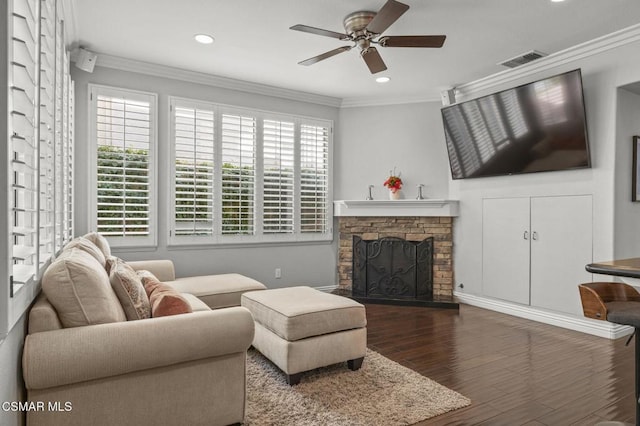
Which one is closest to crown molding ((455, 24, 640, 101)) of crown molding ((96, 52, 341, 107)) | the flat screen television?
the flat screen television

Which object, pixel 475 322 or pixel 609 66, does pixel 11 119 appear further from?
pixel 609 66

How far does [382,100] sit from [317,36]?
84.8 inches

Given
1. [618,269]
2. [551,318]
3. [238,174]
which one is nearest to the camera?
[618,269]

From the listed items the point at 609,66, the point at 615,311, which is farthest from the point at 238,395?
the point at 609,66

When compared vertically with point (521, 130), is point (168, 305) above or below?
below

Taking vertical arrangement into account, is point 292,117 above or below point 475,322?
above

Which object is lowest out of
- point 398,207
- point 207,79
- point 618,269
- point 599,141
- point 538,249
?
point 538,249

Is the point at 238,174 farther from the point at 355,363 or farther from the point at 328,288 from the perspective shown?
the point at 355,363

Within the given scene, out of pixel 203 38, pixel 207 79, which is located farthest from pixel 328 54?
pixel 207 79

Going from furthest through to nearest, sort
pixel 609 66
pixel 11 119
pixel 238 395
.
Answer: pixel 609 66, pixel 238 395, pixel 11 119

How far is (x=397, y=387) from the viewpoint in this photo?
2.59 meters

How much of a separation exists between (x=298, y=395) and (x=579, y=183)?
3422mm

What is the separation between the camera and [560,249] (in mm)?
4055

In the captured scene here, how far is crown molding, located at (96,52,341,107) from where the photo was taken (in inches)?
164
